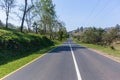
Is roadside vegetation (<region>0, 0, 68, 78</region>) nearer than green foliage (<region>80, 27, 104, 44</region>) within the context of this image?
Yes

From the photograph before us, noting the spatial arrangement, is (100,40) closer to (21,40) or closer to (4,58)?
(21,40)

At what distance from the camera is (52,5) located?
258 feet

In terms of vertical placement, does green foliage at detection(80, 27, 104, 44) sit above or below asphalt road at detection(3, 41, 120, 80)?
above

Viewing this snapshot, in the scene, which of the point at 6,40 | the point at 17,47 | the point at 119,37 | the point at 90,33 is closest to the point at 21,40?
the point at 17,47

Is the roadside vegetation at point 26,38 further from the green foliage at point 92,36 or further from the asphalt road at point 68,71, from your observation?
the green foliage at point 92,36

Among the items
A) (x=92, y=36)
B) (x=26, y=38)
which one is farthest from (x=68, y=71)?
(x=92, y=36)

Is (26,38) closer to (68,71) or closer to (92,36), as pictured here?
(68,71)

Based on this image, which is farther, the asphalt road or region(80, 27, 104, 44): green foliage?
region(80, 27, 104, 44): green foliage

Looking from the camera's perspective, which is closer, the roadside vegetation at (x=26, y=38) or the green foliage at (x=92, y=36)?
the roadside vegetation at (x=26, y=38)

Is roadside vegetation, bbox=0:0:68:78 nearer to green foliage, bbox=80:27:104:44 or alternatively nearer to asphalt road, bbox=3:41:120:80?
asphalt road, bbox=3:41:120:80

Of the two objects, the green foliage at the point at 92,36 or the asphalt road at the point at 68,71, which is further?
the green foliage at the point at 92,36

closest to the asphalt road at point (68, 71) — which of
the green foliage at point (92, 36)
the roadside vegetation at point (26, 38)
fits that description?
the roadside vegetation at point (26, 38)

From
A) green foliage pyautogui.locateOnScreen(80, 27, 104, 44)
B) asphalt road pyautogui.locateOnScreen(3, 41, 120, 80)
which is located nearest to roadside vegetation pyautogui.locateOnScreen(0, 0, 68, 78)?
asphalt road pyautogui.locateOnScreen(3, 41, 120, 80)

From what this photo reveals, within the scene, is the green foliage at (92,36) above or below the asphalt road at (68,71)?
above
